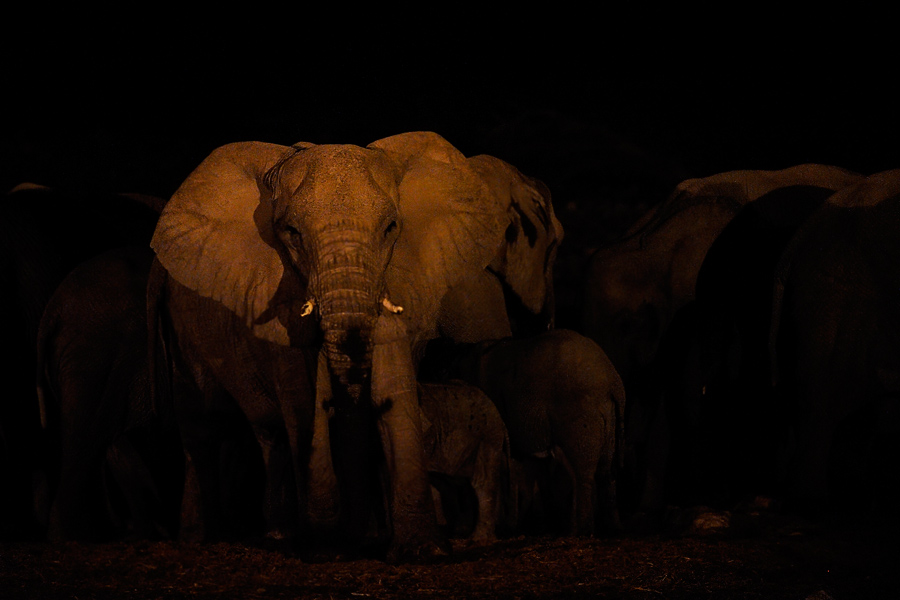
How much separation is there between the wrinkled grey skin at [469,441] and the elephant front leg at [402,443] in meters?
0.49

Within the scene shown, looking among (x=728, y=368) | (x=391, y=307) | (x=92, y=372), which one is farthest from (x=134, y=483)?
(x=728, y=368)

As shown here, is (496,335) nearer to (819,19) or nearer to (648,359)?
(648,359)

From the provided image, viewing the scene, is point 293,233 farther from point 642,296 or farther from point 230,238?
point 642,296

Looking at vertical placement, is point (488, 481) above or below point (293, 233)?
below

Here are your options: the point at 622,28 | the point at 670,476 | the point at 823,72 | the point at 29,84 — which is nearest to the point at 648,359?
the point at 670,476

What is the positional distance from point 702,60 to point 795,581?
6.04m

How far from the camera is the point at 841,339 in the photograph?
556cm

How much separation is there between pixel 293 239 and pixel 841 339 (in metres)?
2.79

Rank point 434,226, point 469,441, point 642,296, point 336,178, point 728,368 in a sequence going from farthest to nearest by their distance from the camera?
point 728,368, point 642,296, point 469,441, point 434,226, point 336,178

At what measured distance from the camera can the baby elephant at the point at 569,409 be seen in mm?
5016

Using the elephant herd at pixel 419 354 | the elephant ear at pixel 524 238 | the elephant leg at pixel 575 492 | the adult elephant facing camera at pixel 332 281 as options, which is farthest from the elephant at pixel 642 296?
the adult elephant facing camera at pixel 332 281

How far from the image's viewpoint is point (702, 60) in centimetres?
918

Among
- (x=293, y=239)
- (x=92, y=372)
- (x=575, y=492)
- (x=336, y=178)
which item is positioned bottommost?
(x=575, y=492)

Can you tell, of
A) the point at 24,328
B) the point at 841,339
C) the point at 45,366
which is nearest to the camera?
the point at 45,366
